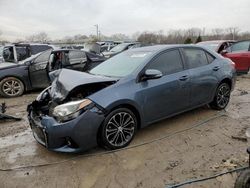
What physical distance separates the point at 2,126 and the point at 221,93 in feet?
14.5

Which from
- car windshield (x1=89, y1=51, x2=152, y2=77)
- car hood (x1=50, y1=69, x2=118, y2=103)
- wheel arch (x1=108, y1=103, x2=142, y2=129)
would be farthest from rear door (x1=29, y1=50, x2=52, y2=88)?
wheel arch (x1=108, y1=103, x2=142, y2=129)

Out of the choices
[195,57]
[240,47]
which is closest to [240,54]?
[240,47]

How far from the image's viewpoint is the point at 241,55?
33.2ft

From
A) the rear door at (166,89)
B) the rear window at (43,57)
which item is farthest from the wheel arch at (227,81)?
the rear window at (43,57)

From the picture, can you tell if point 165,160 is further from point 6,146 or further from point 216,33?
point 216,33

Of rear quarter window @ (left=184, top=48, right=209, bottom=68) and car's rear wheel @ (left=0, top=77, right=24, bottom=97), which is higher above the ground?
rear quarter window @ (left=184, top=48, right=209, bottom=68)

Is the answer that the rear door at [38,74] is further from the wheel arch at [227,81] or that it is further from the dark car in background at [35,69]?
the wheel arch at [227,81]

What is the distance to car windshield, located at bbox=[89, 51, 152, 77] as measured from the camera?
452 centimetres

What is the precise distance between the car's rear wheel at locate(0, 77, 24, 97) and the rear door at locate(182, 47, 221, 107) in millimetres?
5297

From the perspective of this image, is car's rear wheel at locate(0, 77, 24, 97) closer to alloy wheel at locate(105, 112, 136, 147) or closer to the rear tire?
alloy wheel at locate(105, 112, 136, 147)

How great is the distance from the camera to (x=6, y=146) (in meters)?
4.49

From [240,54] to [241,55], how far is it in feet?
0.18

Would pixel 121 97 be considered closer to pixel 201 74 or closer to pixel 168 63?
pixel 168 63

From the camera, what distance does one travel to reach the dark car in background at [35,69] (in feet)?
26.9
